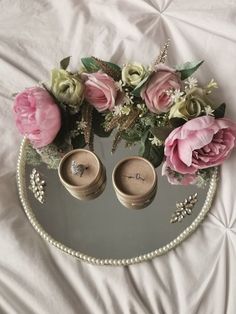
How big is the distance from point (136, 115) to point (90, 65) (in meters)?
0.11

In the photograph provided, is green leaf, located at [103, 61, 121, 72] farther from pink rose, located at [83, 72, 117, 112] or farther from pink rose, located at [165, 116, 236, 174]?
pink rose, located at [165, 116, 236, 174]

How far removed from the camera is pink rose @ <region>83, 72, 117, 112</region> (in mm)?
755

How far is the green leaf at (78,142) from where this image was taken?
792mm

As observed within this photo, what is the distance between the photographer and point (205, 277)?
71 cm

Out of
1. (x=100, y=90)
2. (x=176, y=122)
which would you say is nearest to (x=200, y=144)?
(x=176, y=122)

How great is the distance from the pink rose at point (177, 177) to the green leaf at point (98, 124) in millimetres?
110

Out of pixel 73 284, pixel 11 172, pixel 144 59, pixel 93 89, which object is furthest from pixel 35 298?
pixel 144 59

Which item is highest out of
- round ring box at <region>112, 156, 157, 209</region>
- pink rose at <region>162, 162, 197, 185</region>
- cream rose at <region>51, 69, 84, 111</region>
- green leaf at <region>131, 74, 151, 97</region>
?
green leaf at <region>131, 74, 151, 97</region>

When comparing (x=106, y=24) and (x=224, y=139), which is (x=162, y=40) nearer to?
(x=106, y=24)

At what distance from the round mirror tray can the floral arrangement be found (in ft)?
0.07

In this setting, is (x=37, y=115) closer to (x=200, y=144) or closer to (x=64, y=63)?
(x=64, y=63)

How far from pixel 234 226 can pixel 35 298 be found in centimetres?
29

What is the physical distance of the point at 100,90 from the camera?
29.9 inches

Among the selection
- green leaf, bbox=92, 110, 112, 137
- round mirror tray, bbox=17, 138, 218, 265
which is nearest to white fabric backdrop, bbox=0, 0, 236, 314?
round mirror tray, bbox=17, 138, 218, 265
